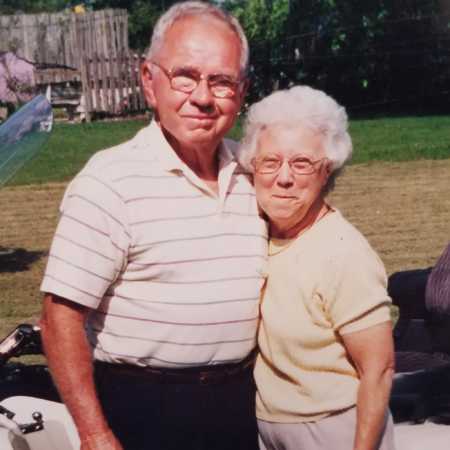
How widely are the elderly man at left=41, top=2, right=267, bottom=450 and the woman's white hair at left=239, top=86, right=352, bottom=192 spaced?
0.07 m

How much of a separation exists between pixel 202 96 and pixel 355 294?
1.95ft

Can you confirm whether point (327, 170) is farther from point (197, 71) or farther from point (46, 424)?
point (46, 424)

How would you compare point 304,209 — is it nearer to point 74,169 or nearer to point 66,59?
point 74,169

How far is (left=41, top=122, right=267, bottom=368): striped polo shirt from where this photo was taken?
7.64ft

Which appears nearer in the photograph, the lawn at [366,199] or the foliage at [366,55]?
the lawn at [366,199]

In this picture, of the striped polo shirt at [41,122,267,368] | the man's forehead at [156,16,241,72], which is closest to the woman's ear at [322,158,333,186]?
the striped polo shirt at [41,122,267,368]

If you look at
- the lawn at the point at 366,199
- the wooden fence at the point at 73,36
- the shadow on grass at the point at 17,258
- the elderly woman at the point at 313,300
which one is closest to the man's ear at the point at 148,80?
the elderly woman at the point at 313,300

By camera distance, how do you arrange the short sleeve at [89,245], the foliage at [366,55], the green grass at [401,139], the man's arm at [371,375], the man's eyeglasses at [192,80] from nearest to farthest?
the short sleeve at [89,245]
the man's arm at [371,375]
the man's eyeglasses at [192,80]
the green grass at [401,139]
the foliage at [366,55]

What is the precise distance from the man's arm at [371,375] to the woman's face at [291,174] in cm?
34

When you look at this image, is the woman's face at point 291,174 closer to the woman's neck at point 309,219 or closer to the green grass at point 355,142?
the woman's neck at point 309,219

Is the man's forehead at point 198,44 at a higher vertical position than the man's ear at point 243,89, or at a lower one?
higher

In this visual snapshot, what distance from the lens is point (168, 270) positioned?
7.88 feet

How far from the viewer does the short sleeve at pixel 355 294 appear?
7.88 feet

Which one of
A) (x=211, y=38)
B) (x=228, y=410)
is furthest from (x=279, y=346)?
Answer: (x=211, y=38)
